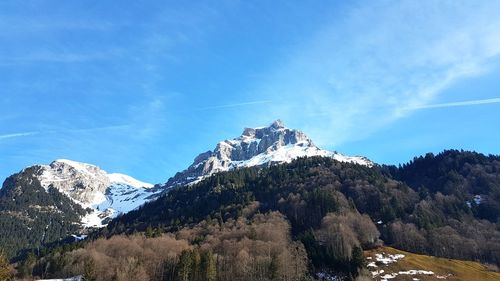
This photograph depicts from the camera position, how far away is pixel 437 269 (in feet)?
477


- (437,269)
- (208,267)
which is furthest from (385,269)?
(208,267)

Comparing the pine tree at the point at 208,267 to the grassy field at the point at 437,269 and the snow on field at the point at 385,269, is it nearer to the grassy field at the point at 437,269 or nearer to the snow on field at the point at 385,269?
the snow on field at the point at 385,269

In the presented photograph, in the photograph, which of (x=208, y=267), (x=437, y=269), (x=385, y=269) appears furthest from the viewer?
(x=385, y=269)

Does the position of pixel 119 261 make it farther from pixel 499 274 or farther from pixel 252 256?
pixel 499 274

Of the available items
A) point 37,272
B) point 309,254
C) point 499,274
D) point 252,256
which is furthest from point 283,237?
point 37,272

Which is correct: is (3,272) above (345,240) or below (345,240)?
below

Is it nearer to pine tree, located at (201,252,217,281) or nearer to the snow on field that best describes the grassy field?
the snow on field

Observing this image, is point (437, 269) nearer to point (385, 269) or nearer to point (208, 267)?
point (385, 269)

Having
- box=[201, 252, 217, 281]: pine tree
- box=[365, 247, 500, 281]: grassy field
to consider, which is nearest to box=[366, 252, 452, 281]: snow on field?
box=[365, 247, 500, 281]: grassy field

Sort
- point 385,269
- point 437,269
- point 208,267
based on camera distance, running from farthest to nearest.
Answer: point 385,269, point 437,269, point 208,267

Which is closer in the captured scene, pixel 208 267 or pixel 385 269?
pixel 208 267

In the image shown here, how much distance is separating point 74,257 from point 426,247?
5495 inches

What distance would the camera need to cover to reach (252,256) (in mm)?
150375

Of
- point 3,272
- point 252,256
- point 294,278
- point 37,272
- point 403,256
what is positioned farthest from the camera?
point 37,272
